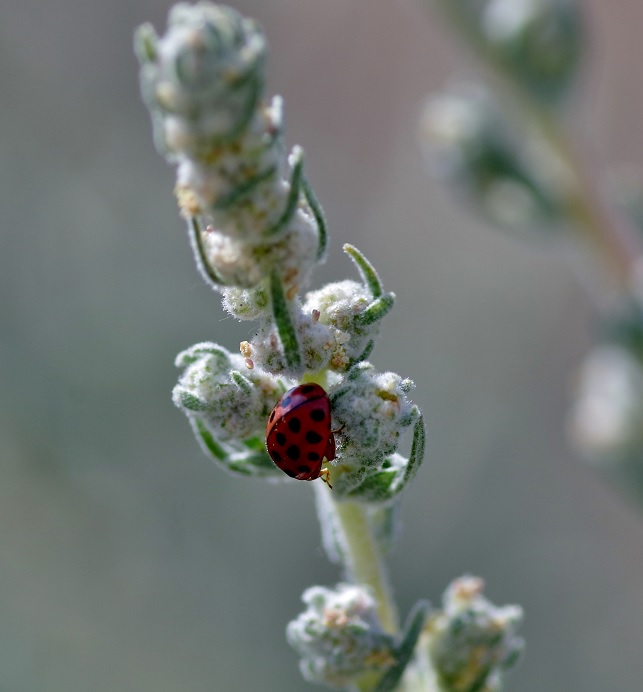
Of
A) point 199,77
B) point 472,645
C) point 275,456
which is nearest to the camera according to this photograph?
point 199,77

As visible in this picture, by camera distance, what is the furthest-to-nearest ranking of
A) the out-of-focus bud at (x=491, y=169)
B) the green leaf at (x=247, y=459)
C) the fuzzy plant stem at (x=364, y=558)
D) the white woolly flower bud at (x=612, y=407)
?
1. the out-of-focus bud at (x=491, y=169)
2. the white woolly flower bud at (x=612, y=407)
3. the fuzzy plant stem at (x=364, y=558)
4. the green leaf at (x=247, y=459)

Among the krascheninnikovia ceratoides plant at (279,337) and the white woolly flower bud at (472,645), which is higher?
the krascheninnikovia ceratoides plant at (279,337)

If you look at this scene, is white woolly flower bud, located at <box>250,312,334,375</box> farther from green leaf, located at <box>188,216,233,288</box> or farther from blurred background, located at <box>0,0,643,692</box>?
blurred background, located at <box>0,0,643,692</box>

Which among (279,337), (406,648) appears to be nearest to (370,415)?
(279,337)

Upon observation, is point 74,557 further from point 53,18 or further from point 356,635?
point 53,18

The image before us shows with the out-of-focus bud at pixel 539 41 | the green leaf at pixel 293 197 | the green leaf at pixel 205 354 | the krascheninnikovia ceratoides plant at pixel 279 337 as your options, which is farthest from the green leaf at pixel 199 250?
the out-of-focus bud at pixel 539 41

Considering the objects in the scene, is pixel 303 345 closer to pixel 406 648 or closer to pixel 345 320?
pixel 345 320

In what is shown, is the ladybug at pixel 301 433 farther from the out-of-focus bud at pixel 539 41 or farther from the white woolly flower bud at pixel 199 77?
the out-of-focus bud at pixel 539 41

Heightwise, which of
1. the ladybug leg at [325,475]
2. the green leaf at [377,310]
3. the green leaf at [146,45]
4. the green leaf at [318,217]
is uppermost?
the green leaf at [146,45]
